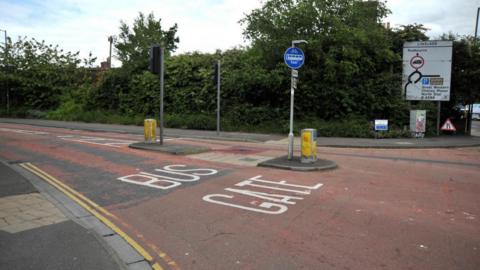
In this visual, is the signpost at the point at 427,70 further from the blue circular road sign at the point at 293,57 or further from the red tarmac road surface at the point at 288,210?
the blue circular road sign at the point at 293,57

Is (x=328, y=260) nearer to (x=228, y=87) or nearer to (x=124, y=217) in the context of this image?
(x=124, y=217)

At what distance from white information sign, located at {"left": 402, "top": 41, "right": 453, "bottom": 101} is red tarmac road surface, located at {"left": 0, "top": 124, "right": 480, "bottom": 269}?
10.6 meters

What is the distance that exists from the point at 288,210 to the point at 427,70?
18.4 meters

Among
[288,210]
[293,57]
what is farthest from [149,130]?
[288,210]

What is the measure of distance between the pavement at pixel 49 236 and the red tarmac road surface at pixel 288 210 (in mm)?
509

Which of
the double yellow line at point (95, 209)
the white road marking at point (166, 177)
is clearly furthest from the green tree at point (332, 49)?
the double yellow line at point (95, 209)

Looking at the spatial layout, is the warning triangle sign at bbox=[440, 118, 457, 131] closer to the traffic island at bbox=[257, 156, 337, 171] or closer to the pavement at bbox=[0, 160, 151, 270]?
the traffic island at bbox=[257, 156, 337, 171]

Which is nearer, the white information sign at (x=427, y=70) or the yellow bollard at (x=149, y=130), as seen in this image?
the yellow bollard at (x=149, y=130)

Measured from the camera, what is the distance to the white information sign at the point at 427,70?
2088 centimetres

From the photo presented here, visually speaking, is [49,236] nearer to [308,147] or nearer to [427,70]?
[308,147]

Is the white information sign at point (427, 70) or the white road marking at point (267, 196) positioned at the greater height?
the white information sign at point (427, 70)

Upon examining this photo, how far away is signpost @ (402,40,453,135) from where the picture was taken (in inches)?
822

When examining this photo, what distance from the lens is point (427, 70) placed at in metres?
21.3

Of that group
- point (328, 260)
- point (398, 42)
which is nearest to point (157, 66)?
point (328, 260)
